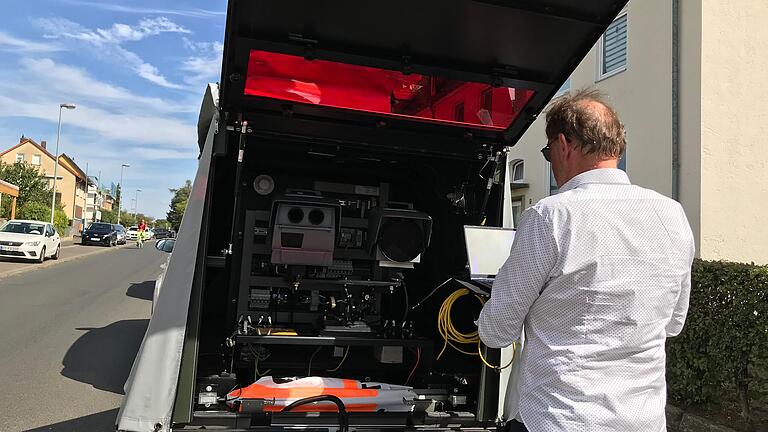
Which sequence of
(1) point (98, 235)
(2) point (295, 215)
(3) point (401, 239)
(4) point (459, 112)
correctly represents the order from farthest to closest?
(1) point (98, 235) → (3) point (401, 239) → (2) point (295, 215) → (4) point (459, 112)

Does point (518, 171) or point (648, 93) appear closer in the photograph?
point (648, 93)

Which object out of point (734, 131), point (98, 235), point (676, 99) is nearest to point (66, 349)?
point (676, 99)

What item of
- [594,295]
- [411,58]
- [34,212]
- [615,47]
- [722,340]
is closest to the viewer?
[594,295]

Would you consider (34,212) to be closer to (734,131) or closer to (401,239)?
(734,131)

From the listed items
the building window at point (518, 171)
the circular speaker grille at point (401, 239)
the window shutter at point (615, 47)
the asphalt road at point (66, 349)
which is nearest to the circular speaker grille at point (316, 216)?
the circular speaker grille at point (401, 239)

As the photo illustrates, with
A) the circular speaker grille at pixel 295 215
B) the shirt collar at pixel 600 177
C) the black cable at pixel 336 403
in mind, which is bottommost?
the black cable at pixel 336 403

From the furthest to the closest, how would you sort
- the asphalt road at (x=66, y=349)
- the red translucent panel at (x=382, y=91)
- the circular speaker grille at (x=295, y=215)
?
the asphalt road at (x=66, y=349) < the circular speaker grille at (x=295, y=215) < the red translucent panel at (x=382, y=91)

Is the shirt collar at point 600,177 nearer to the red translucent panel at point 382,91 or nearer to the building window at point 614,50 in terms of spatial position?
the red translucent panel at point 382,91

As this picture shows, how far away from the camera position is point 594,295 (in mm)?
1736

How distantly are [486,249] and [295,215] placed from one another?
1.22m

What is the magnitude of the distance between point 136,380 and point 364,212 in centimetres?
197

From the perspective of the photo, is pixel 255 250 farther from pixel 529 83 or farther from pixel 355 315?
pixel 529 83

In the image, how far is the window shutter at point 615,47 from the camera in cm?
1226

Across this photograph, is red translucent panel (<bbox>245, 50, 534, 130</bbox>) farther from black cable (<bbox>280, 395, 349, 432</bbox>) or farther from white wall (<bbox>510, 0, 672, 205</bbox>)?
white wall (<bbox>510, 0, 672, 205</bbox>)
